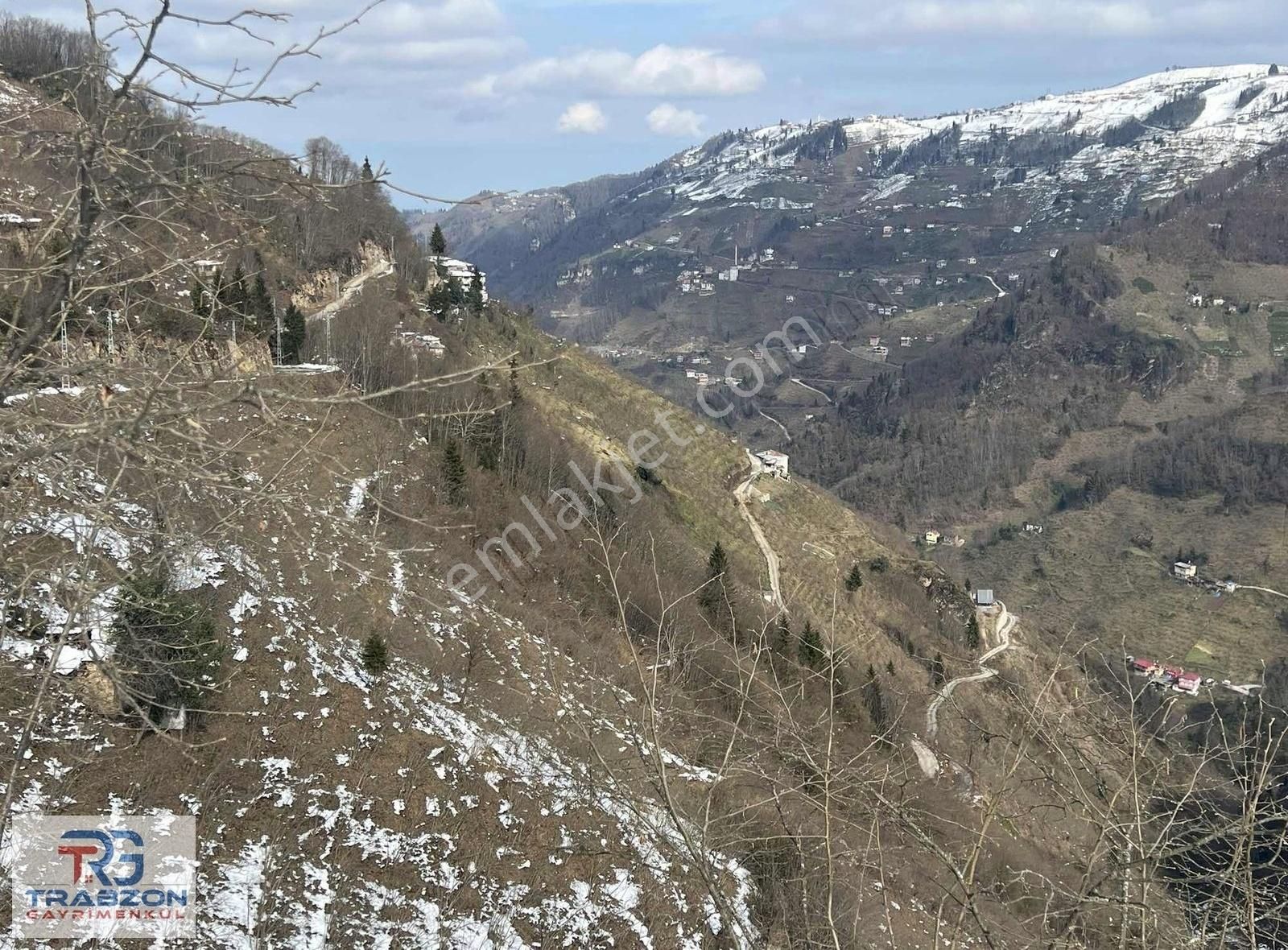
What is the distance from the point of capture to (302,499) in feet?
13.3

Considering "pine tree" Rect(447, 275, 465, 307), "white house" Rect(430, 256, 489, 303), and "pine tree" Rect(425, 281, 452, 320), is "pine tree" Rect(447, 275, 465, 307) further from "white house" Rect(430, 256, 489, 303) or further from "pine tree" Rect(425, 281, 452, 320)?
"white house" Rect(430, 256, 489, 303)

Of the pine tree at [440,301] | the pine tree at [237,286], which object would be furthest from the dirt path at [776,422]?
the pine tree at [237,286]

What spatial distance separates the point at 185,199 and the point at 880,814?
4.09 meters

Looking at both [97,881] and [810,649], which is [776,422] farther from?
[97,881]

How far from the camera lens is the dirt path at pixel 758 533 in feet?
154

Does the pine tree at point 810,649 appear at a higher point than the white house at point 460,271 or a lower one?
lower

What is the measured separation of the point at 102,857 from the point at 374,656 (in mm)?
7756

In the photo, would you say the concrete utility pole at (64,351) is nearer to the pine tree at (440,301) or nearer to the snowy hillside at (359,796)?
the snowy hillside at (359,796)

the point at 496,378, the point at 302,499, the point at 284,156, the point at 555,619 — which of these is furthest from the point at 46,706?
the point at 496,378

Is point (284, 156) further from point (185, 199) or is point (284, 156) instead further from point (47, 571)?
point (47, 571)

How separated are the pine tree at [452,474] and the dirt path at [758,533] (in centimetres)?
1922

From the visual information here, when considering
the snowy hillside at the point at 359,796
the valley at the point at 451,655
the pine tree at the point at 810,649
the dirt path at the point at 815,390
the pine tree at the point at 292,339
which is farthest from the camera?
the dirt path at the point at 815,390

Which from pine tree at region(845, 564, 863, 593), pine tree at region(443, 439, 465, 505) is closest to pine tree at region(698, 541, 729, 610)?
pine tree at region(443, 439, 465, 505)

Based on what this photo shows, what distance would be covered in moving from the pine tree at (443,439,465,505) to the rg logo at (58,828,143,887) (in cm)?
1928
